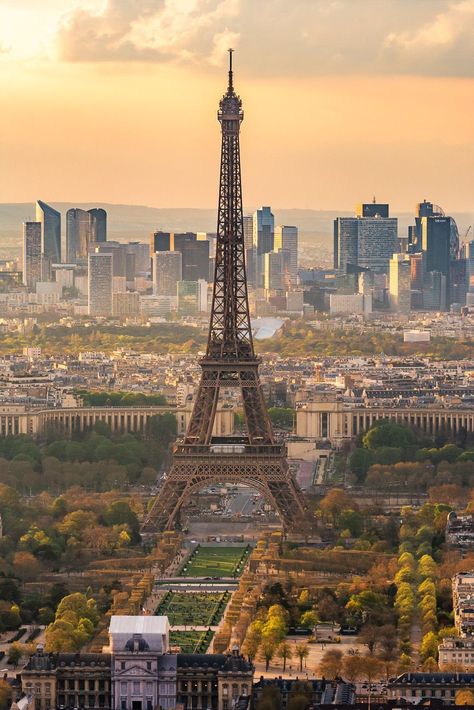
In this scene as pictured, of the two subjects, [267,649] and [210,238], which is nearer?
[267,649]

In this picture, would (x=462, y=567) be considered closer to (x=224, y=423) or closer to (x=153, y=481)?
(x=153, y=481)

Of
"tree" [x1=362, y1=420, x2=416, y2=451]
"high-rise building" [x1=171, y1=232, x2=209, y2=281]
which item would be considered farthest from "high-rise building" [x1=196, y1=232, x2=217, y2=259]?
"tree" [x1=362, y1=420, x2=416, y2=451]

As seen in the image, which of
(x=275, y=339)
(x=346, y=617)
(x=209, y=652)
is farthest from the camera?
(x=275, y=339)

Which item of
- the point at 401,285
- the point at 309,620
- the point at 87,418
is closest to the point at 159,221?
the point at 401,285

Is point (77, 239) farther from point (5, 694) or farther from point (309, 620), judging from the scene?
point (5, 694)

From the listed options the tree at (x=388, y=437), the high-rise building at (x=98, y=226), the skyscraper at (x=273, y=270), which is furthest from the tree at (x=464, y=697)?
the high-rise building at (x=98, y=226)

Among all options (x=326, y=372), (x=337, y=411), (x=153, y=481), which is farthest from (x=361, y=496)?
(x=326, y=372)
